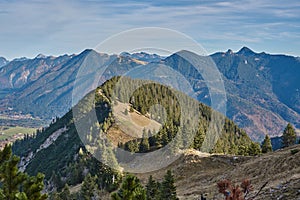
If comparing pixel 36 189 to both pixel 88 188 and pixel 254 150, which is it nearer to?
pixel 88 188

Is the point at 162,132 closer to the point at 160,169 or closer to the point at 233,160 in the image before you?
the point at 160,169

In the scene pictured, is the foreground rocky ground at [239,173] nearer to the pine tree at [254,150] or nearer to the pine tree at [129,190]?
the pine tree at [129,190]

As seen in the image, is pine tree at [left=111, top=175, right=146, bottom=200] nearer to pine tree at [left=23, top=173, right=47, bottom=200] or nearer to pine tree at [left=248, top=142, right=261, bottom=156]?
pine tree at [left=23, top=173, right=47, bottom=200]

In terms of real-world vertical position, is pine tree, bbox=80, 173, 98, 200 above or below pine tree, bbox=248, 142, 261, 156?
below

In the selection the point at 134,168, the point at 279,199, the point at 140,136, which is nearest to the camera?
the point at 279,199

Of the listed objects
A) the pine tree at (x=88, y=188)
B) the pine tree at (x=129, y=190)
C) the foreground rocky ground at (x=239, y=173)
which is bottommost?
the pine tree at (x=88, y=188)

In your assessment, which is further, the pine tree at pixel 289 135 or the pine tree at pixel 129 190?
the pine tree at pixel 289 135

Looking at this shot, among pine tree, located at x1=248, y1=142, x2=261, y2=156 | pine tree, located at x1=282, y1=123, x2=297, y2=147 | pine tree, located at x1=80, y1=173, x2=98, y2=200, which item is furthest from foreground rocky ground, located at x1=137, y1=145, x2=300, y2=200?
pine tree, located at x1=282, y1=123, x2=297, y2=147

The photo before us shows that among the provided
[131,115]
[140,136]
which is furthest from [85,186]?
[131,115]

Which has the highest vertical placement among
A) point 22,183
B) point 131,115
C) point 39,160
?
point 131,115

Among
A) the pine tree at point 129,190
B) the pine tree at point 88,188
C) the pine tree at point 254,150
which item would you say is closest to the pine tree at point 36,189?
the pine tree at point 129,190

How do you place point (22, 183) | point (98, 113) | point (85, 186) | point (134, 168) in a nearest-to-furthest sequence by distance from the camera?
point (22, 183), point (85, 186), point (134, 168), point (98, 113)
